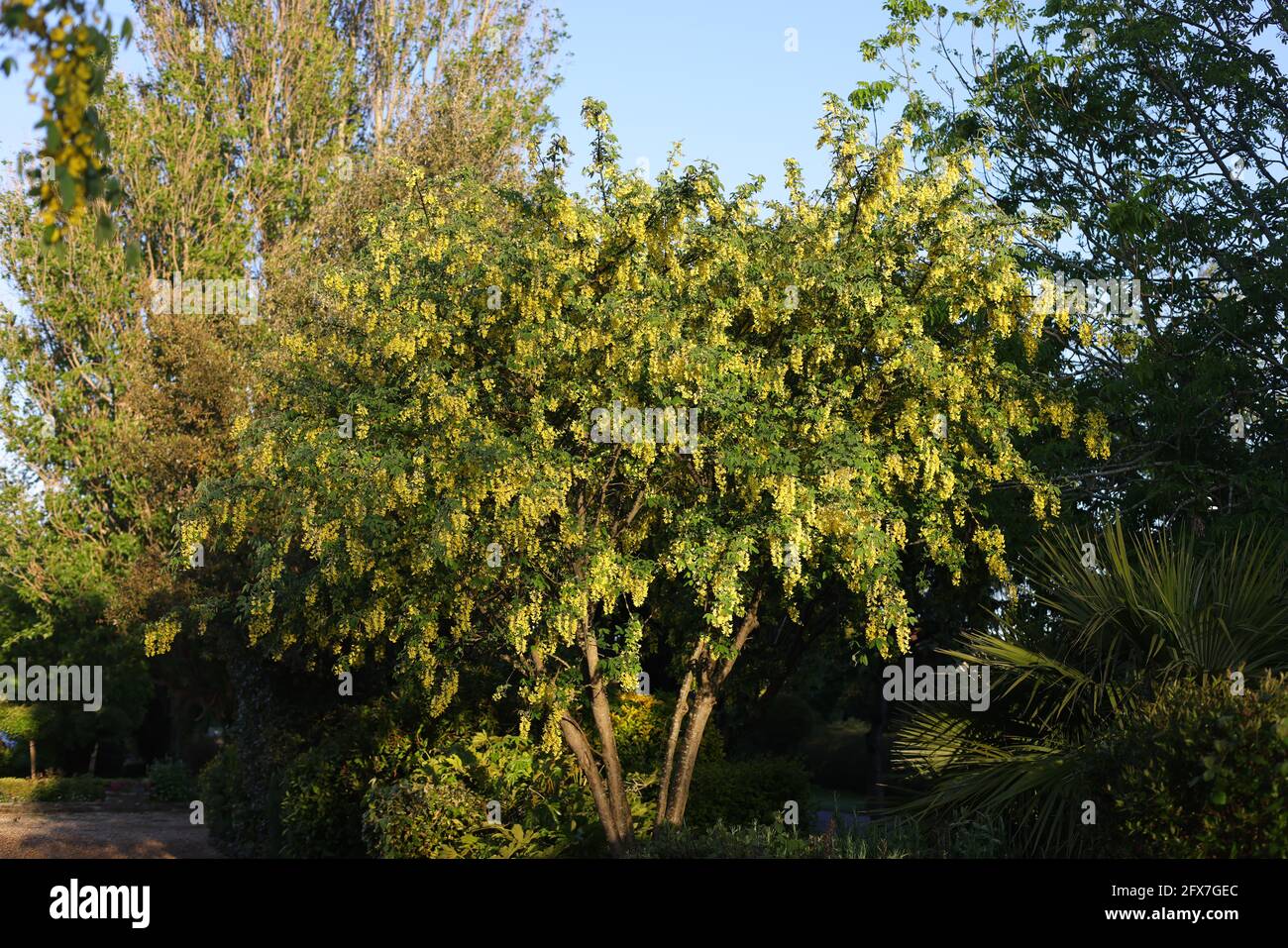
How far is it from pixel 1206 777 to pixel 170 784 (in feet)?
85.9

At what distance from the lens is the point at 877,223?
13.3 metres

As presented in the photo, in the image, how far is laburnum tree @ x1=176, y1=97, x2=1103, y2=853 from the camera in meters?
11.2

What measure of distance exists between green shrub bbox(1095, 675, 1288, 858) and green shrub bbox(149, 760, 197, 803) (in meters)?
24.6

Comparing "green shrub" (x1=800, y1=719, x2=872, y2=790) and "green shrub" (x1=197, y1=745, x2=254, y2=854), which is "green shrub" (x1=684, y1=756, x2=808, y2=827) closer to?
"green shrub" (x1=197, y1=745, x2=254, y2=854)

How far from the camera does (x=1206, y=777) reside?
7602 millimetres

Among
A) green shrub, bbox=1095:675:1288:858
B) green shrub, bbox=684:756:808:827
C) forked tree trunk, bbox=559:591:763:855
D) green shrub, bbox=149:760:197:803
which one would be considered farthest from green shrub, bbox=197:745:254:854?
green shrub, bbox=1095:675:1288:858

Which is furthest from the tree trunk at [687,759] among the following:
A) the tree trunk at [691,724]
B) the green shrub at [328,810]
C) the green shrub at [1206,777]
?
the green shrub at [1206,777]

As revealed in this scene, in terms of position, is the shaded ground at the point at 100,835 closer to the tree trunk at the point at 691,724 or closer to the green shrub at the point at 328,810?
the green shrub at the point at 328,810

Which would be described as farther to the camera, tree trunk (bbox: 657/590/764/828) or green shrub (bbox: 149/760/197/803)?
green shrub (bbox: 149/760/197/803)

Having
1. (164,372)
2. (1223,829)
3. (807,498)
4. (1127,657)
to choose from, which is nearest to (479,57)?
(164,372)

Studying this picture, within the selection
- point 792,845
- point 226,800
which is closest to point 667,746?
point 792,845

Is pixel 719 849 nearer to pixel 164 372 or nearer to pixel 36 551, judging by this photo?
pixel 164 372

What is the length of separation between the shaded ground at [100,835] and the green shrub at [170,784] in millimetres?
2195

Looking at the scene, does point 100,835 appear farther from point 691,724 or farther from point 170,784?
point 691,724
